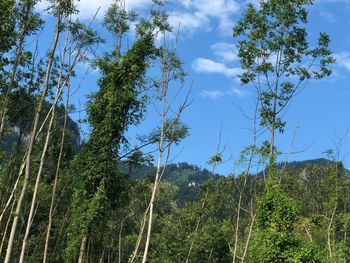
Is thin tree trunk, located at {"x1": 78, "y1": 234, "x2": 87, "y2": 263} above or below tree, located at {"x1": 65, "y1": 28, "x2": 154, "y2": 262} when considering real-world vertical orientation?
below

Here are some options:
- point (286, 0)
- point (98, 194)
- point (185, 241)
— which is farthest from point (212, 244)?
point (286, 0)

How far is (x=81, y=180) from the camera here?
22.0 m

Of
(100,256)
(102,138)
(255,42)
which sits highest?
(255,42)

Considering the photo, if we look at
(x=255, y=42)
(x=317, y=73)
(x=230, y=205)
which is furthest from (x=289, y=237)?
(x=230, y=205)

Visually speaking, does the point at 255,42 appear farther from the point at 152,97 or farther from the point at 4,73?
the point at 4,73

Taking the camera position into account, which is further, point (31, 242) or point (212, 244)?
point (212, 244)

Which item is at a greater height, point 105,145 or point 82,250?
point 105,145

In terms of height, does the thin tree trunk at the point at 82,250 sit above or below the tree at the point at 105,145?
below

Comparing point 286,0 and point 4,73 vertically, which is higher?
point 286,0

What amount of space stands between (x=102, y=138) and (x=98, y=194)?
279 cm

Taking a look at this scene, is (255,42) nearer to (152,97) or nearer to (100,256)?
(152,97)

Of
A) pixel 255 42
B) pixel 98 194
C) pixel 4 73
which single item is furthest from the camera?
pixel 255 42

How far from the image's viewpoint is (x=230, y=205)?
34375 mm

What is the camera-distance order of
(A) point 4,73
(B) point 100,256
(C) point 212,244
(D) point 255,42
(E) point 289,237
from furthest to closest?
(C) point 212,244 < (B) point 100,256 < (D) point 255,42 < (E) point 289,237 < (A) point 4,73
